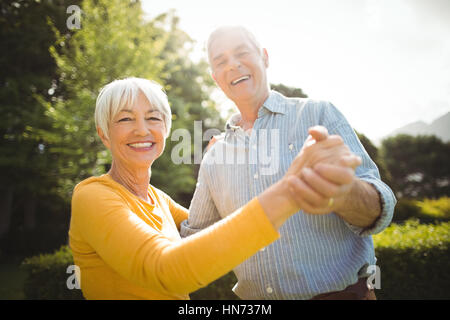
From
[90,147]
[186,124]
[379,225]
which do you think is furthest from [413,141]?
[379,225]

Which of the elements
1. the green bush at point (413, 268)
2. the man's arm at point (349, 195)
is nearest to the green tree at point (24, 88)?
the green bush at point (413, 268)

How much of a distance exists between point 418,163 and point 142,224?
30.0 m

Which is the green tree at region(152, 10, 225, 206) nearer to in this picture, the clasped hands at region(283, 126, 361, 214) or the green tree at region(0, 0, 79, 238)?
the green tree at region(0, 0, 79, 238)

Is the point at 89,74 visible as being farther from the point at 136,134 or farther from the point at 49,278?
the point at 136,134

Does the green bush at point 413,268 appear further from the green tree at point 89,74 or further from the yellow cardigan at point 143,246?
the green tree at point 89,74

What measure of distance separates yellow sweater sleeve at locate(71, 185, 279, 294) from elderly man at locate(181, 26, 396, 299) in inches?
21.2

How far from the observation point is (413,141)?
2658cm

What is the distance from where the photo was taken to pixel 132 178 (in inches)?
75.6

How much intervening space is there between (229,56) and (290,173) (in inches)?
55.2

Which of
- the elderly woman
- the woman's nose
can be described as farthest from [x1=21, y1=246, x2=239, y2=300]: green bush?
the woman's nose

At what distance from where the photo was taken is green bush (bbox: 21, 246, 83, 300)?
5363 mm

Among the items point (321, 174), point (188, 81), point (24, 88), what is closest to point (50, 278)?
point (321, 174)

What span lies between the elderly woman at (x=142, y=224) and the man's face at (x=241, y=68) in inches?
22.1
